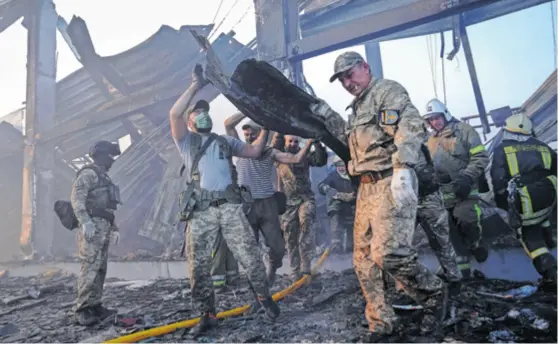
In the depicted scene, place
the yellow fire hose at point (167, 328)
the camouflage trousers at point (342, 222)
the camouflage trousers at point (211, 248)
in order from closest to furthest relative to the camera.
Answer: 1. the yellow fire hose at point (167, 328)
2. the camouflage trousers at point (211, 248)
3. the camouflage trousers at point (342, 222)

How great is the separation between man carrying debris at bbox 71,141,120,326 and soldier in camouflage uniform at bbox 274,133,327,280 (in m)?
2.33

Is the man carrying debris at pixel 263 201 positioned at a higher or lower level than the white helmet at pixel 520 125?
lower

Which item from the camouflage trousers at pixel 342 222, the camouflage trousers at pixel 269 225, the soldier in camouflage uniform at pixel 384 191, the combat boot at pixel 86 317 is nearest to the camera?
the soldier in camouflage uniform at pixel 384 191

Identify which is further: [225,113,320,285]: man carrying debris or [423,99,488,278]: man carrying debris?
[225,113,320,285]: man carrying debris

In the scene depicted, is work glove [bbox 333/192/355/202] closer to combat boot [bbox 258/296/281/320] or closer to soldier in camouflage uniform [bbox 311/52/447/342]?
combat boot [bbox 258/296/281/320]

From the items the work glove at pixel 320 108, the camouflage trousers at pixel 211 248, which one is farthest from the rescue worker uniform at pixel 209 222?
the work glove at pixel 320 108

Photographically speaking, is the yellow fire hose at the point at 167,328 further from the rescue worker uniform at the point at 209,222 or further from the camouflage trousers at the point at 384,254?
the camouflage trousers at the point at 384,254

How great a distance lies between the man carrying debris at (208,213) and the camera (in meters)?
3.39

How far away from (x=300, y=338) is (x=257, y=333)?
43cm

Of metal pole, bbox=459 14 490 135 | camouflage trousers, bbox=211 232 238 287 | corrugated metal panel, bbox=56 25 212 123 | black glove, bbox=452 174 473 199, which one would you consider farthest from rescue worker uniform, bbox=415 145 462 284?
corrugated metal panel, bbox=56 25 212 123

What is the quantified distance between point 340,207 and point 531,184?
373 centimetres

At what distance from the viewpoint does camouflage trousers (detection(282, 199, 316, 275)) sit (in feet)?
17.1

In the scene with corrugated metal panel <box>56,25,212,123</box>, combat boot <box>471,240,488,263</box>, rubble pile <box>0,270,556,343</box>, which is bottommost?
rubble pile <box>0,270,556,343</box>

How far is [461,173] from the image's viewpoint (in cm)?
438
